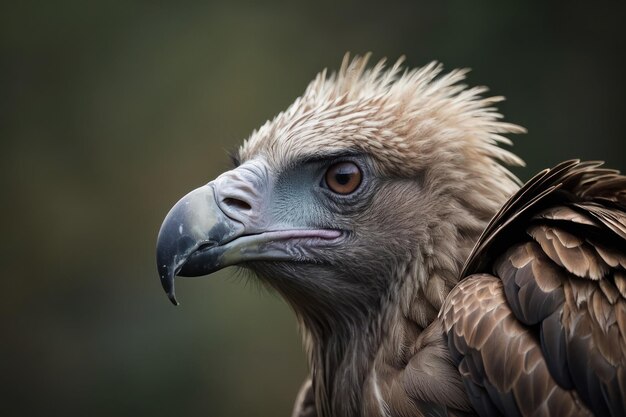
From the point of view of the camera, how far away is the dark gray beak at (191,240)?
2.83 metres

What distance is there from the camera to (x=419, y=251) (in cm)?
295

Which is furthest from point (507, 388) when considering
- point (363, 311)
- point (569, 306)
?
point (363, 311)

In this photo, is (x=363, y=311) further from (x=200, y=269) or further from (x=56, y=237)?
(x=56, y=237)

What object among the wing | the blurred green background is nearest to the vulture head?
the wing

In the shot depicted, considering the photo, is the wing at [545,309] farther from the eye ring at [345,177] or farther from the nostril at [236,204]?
the nostril at [236,204]

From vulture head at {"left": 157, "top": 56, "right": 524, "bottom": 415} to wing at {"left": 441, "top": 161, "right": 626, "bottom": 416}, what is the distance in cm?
28

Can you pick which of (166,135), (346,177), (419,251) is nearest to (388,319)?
(419,251)

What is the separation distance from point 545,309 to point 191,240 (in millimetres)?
1156

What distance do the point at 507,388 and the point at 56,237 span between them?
6176 millimetres

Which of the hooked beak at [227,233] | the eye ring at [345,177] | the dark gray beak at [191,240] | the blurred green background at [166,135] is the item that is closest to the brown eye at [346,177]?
the eye ring at [345,177]

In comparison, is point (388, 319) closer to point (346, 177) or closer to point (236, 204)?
point (346, 177)

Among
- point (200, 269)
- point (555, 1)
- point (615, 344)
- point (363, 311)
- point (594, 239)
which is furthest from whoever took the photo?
point (555, 1)

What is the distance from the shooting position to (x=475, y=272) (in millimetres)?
2730

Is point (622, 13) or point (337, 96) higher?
point (622, 13)
